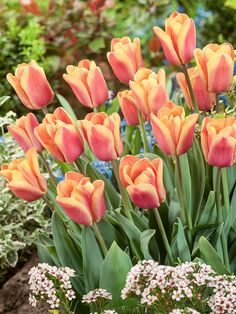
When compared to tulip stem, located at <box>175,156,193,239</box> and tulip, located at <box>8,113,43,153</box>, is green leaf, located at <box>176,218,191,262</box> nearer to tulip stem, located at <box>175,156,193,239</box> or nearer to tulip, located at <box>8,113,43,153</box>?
tulip stem, located at <box>175,156,193,239</box>

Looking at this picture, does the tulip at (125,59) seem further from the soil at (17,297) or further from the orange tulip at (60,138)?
the soil at (17,297)

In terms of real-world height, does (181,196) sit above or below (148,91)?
below

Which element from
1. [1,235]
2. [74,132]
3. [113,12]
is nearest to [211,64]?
[74,132]

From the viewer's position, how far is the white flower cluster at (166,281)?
179 cm

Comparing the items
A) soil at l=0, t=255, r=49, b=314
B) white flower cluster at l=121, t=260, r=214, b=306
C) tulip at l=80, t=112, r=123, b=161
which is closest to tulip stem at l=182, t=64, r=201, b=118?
tulip at l=80, t=112, r=123, b=161

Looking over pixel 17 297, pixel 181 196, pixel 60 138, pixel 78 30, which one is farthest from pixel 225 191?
pixel 78 30

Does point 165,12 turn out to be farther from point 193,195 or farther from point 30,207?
point 193,195

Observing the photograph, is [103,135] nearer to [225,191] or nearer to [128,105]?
[128,105]

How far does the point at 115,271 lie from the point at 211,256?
0.26 meters

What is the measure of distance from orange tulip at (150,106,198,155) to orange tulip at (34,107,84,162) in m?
0.23

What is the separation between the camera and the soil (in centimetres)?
290

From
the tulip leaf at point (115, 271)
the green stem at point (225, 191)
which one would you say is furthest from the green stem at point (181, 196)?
the tulip leaf at point (115, 271)

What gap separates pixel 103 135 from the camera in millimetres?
1909

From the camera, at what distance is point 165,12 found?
5309 millimetres
